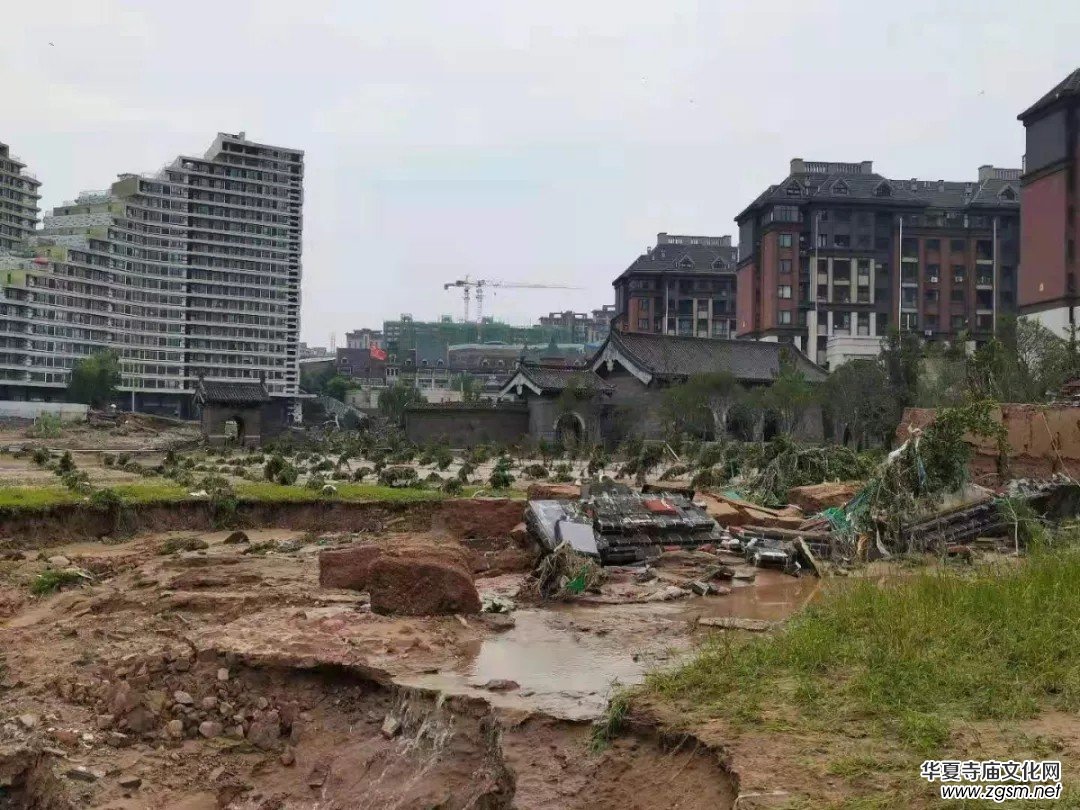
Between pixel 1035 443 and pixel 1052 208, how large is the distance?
37288 mm

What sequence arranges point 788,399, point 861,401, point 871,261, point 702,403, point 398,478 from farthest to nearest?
point 871,261, point 702,403, point 861,401, point 788,399, point 398,478

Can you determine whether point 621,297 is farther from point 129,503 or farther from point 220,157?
point 129,503

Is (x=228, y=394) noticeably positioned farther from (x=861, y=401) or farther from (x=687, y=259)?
(x=687, y=259)

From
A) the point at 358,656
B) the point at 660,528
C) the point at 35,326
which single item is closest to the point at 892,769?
the point at 358,656

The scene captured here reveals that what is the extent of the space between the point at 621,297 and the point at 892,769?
88.1 m

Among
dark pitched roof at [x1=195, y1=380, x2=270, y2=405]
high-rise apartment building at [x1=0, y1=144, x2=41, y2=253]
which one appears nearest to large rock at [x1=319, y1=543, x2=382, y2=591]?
dark pitched roof at [x1=195, y1=380, x2=270, y2=405]

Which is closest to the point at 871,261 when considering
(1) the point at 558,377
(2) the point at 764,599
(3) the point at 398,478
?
(1) the point at 558,377

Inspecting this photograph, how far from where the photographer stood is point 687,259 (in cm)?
8631

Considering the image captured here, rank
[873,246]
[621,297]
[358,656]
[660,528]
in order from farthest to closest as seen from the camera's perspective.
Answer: [621,297] < [873,246] < [660,528] < [358,656]

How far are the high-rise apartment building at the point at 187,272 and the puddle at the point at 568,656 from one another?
247ft

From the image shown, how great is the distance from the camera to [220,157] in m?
82.8

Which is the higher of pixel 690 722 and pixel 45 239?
pixel 45 239

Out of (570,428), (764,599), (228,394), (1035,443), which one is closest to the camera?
(764,599)

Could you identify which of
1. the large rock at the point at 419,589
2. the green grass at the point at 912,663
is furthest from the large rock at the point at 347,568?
the green grass at the point at 912,663
